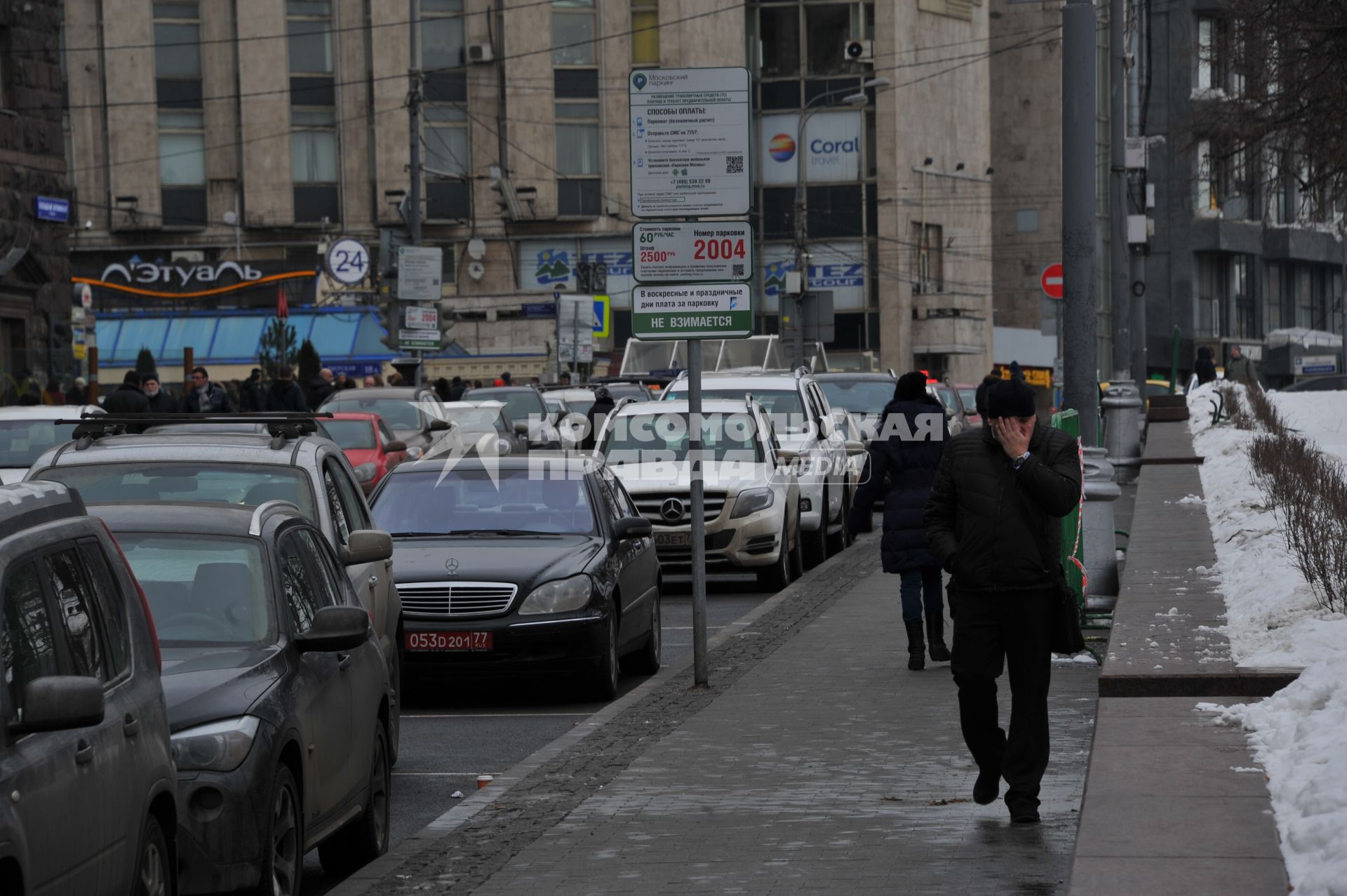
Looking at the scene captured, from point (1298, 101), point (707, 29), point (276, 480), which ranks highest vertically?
point (707, 29)

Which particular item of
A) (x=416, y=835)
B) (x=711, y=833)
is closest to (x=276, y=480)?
(x=416, y=835)

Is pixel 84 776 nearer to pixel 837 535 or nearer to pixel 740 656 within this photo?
pixel 740 656

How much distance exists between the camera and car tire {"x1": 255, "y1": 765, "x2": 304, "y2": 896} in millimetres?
6754

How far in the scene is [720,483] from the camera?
64.4 feet

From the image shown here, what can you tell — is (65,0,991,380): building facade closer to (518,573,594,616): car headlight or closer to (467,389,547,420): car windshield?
(467,389,547,420): car windshield

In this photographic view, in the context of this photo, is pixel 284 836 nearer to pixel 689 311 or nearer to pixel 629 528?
pixel 689 311

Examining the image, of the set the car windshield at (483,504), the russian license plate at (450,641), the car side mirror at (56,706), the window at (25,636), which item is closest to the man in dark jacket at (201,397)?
the car windshield at (483,504)

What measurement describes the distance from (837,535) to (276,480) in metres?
13.6

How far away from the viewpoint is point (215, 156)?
67688 millimetres

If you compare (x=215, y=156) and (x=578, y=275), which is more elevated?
(x=215, y=156)

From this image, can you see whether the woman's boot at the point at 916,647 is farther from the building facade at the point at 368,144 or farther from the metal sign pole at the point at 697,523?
the building facade at the point at 368,144

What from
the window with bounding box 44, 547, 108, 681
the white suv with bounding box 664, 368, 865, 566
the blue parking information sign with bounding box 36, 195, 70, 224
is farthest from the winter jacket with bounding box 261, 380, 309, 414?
the window with bounding box 44, 547, 108, 681

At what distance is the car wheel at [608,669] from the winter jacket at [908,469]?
1804 millimetres

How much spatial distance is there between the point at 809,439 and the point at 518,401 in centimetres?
1430
